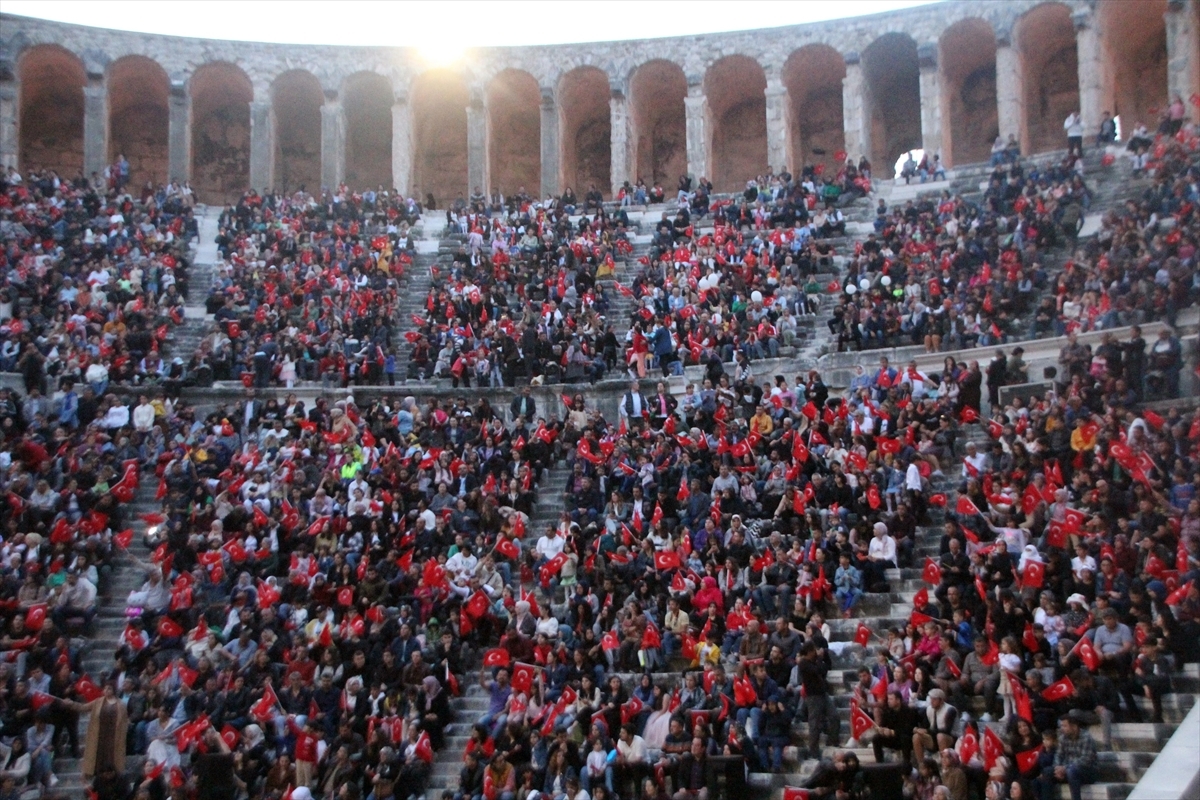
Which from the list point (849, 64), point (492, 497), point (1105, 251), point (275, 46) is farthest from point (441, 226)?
point (1105, 251)

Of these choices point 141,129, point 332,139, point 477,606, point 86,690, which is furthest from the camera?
point 141,129

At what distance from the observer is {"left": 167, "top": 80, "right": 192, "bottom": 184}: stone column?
38344 mm

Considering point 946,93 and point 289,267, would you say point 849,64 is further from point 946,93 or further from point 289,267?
point 289,267

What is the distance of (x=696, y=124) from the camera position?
38.6 metres

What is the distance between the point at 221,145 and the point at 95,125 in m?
4.75

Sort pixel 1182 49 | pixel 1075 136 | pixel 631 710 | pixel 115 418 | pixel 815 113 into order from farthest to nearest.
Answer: pixel 815 113, pixel 1182 49, pixel 1075 136, pixel 115 418, pixel 631 710

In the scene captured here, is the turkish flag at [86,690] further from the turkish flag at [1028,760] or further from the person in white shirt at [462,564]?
the turkish flag at [1028,760]

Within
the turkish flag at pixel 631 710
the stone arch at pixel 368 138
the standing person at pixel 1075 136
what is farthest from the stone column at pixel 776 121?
the turkish flag at pixel 631 710

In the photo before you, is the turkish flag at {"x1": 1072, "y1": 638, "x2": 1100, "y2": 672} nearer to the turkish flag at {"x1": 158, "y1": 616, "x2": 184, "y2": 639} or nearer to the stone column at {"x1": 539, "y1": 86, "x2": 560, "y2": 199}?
the turkish flag at {"x1": 158, "y1": 616, "x2": 184, "y2": 639}

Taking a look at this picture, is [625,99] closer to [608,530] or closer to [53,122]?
[53,122]

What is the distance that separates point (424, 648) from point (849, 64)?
2448cm

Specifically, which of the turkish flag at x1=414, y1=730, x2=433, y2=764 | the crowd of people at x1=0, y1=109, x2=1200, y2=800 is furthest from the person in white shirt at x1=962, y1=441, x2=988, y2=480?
the turkish flag at x1=414, y1=730, x2=433, y2=764

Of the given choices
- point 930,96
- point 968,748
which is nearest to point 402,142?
point 930,96

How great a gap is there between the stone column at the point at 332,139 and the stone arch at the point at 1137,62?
2103 centimetres
